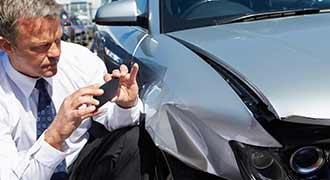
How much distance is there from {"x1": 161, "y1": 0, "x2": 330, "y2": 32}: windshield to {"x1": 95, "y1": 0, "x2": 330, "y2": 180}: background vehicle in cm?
1

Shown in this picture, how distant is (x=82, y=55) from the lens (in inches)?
90.6

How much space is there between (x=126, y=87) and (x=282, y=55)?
21.9 inches

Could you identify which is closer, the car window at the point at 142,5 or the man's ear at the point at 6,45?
the man's ear at the point at 6,45

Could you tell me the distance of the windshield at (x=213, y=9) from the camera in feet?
7.93

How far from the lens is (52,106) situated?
6.99ft

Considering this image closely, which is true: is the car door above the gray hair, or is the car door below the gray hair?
below

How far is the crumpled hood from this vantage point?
150 cm

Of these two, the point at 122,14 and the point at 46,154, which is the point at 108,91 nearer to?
the point at 46,154

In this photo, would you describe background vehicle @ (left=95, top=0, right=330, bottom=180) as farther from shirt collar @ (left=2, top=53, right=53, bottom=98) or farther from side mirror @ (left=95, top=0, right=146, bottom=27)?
shirt collar @ (left=2, top=53, right=53, bottom=98)

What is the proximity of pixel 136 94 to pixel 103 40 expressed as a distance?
158 centimetres

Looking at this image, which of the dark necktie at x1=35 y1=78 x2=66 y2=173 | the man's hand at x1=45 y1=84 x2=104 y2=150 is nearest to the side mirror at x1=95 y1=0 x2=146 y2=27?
the dark necktie at x1=35 y1=78 x2=66 y2=173

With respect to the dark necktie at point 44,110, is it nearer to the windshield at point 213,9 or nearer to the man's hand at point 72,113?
the man's hand at point 72,113

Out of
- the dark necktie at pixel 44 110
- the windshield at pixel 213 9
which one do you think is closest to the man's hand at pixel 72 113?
the dark necktie at pixel 44 110

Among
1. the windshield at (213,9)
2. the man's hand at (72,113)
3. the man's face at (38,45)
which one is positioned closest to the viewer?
the man's hand at (72,113)
